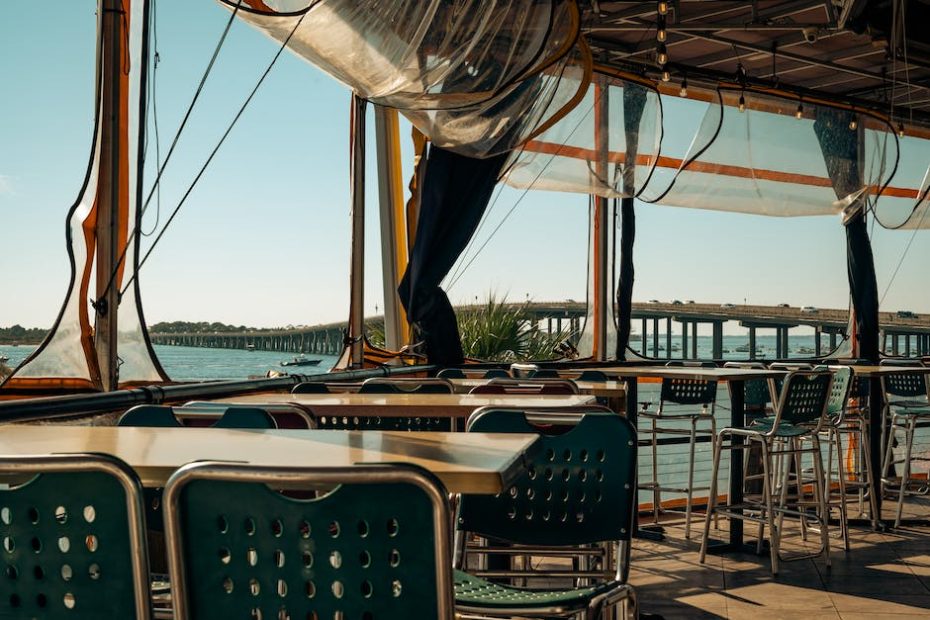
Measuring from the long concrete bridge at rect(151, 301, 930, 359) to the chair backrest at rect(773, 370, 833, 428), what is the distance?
244 cm

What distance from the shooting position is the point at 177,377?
12.6ft

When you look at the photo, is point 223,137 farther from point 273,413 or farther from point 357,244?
point 357,244

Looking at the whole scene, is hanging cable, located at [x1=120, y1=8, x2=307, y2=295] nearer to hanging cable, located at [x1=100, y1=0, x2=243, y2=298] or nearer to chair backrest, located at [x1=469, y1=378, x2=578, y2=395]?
hanging cable, located at [x1=100, y1=0, x2=243, y2=298]

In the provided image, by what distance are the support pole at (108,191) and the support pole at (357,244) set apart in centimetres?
209

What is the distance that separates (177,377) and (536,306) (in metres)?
4.66

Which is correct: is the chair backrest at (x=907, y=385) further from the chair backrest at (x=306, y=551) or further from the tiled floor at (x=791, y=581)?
the chair backrest at (x=306, y=551)

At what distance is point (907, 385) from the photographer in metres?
6.83

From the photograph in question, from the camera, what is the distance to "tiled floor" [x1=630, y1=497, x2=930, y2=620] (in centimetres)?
396

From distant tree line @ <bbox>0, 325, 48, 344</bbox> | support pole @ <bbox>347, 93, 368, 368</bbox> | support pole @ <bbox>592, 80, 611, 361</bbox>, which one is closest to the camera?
distant tree line @ <bbox>0, 325, 48, 344</bbox>

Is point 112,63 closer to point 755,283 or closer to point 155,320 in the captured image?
point 155,320

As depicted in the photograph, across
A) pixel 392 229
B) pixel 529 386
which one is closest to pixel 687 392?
pixel 392 229

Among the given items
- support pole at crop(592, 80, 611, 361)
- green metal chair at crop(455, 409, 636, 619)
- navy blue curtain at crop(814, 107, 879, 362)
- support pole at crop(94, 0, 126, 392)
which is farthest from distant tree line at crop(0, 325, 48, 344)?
navy blue curtain at crop(814, 107, 879, 362)

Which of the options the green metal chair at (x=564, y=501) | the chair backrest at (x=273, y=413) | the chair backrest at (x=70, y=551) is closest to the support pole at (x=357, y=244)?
the chair backrest at (x=273, y=413)

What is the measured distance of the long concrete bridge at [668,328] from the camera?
8.01m
